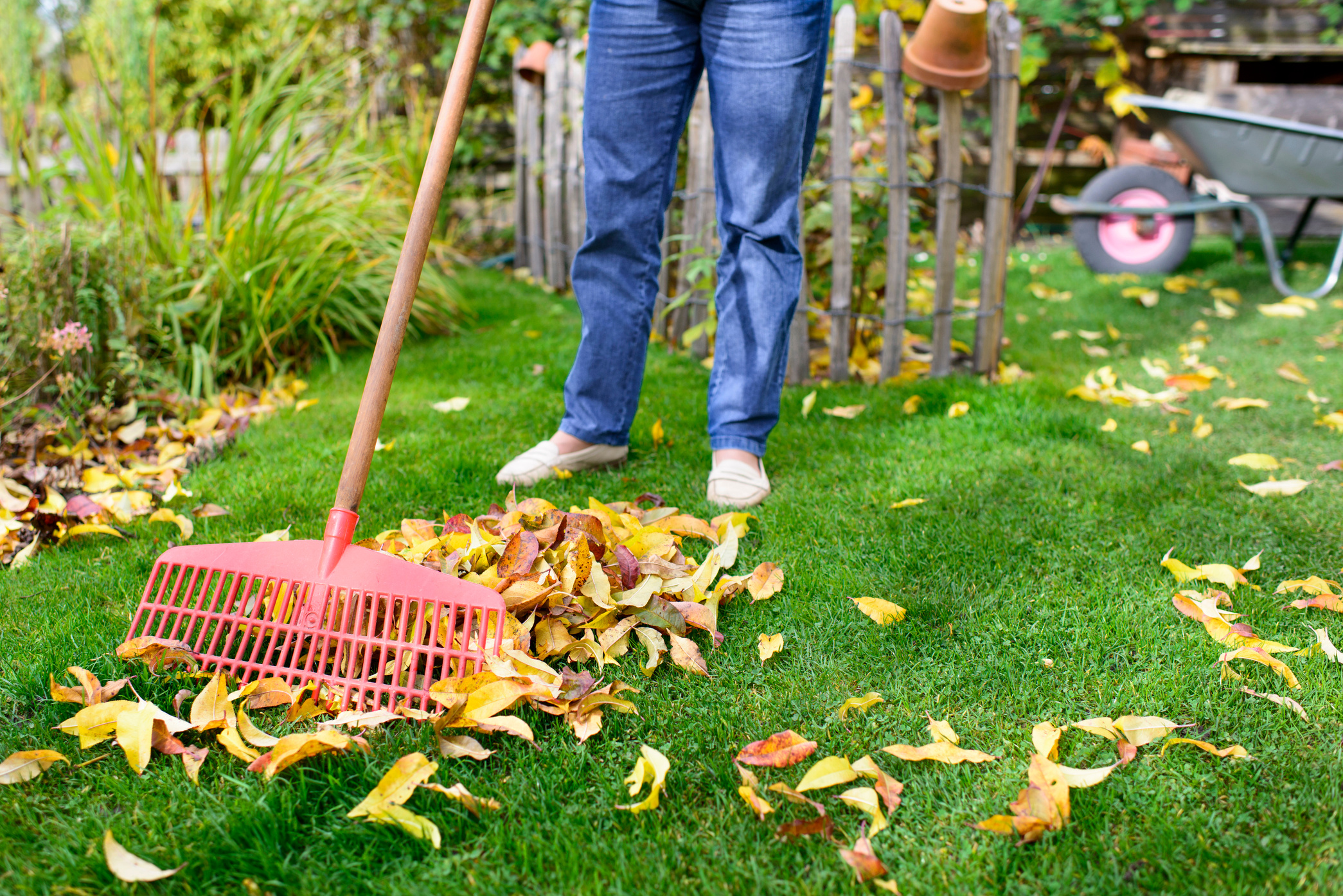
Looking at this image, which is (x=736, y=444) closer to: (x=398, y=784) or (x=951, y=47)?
(x=398, y=784)

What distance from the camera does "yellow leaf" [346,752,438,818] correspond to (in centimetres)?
104

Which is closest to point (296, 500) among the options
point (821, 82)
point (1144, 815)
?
point (821, 82)

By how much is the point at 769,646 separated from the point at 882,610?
0.22 m

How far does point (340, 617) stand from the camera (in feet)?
4.31

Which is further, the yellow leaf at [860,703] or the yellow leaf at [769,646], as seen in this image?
the yellow leaf at [769,646]

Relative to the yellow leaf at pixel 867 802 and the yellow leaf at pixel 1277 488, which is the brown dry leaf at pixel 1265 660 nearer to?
the yellow leaf at pixel 867 802

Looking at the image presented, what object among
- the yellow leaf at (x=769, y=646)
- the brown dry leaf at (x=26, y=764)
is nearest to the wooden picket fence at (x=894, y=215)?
the yellow leaf at (x=769, y=646)

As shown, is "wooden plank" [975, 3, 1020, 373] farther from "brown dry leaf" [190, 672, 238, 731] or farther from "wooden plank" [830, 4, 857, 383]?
"brown dry leaf" [190, 672, 238, 731]

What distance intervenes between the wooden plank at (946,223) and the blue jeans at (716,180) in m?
0.91

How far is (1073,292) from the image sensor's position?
4.62 metres

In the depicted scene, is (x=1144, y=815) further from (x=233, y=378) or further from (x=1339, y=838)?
(x=233, y=378)

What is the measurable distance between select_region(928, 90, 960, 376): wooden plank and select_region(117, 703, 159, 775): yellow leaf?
2.48m

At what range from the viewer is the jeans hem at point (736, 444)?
202 cm

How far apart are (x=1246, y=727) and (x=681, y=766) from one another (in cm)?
76
